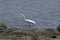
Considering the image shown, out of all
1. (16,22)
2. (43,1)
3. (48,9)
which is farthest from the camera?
(43,1)

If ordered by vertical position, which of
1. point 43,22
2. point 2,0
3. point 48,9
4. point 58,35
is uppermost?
point 58,35

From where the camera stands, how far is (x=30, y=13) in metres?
22.8

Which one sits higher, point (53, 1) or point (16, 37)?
point (16, 37)

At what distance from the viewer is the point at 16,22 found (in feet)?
62.8

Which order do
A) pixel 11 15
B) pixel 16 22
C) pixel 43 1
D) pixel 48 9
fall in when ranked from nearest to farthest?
pixel 16 22
pixel 11 15
pixel 48 9
pixel 43 1

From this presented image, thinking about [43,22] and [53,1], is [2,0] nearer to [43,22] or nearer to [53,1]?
[53,1]

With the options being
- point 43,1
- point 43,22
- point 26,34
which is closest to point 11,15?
point 43,22

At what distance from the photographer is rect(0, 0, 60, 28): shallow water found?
18953 millimetres

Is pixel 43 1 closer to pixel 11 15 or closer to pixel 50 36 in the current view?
pixel 11 15

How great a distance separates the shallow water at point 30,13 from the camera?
18953 millimetres

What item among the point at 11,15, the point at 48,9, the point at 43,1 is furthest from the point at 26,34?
the point at 43,1

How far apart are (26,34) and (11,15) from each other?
12.3m

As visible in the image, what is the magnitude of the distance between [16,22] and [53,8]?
295 inches

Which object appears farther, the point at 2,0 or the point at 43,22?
the point at 2,0
